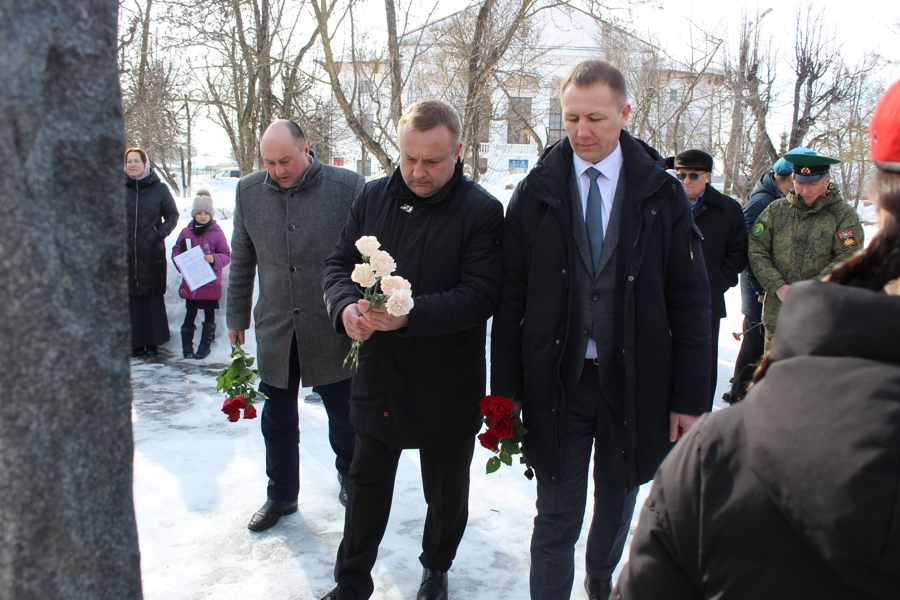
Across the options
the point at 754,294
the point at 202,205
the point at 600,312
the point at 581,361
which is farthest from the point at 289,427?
the point at 202,205

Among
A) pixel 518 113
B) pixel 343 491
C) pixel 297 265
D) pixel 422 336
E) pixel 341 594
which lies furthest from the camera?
pixel 518 113

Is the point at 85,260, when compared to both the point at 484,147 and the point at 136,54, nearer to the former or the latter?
the point at 484,147

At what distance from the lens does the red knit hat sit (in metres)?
0.97

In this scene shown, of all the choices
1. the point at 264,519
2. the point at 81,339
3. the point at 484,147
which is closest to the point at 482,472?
the point at 264,519

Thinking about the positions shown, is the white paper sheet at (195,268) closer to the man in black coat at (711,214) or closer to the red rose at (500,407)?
the man in black coat at (711,214)

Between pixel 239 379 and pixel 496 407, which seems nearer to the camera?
pixel 496 407

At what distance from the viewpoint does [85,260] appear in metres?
1.22

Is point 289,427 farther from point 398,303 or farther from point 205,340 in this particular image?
point 205,340

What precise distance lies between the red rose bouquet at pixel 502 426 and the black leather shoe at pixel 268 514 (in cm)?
155

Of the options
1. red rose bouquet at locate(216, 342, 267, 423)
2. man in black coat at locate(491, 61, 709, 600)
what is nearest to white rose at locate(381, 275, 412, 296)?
man in black coat at locate(491, 61, 709, 600)

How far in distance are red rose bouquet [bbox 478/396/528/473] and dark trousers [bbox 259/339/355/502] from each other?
1.33 meters

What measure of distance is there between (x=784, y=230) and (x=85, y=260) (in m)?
4.89

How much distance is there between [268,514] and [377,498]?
1038 mm

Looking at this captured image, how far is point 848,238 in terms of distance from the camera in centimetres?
481
